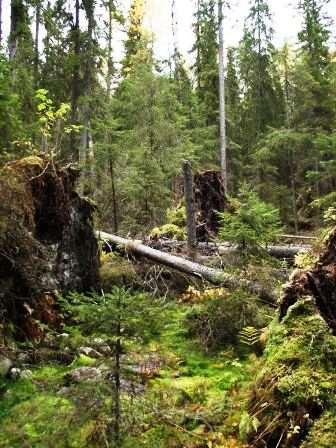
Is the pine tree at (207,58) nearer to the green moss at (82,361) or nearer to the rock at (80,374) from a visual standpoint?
the green moss at (82,361)

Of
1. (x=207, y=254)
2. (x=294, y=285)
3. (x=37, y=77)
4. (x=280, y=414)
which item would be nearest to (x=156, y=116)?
(x=37, y=77)

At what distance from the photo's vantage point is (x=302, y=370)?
400cm

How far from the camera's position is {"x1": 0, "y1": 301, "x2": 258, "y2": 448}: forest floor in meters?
3.70

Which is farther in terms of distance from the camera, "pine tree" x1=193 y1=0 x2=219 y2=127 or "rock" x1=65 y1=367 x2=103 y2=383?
"pine tree" x1=193 y1=0 x2=219 y2=127

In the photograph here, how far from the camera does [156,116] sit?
17.7m

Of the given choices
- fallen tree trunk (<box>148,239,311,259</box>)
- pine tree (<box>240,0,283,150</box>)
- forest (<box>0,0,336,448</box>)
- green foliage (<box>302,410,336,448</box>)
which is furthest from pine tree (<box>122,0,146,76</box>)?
green foliage (<box>302,410,336,448</box>)

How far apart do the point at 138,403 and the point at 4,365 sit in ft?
7.52

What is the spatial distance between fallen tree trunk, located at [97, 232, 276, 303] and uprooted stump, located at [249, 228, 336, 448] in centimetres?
260

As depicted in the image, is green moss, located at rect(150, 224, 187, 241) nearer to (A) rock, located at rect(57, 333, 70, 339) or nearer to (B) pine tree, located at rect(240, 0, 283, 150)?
(A) rock, located at rect(57, 333, 70, 339)

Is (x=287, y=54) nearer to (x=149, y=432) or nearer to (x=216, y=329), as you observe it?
(x=216, y=329)

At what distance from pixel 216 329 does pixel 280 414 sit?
322 cm

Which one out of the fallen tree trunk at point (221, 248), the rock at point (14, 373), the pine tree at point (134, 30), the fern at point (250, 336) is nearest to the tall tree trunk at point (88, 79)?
the fallen tree trunk at point (221, 248)

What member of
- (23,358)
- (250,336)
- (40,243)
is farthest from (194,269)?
(23,358)

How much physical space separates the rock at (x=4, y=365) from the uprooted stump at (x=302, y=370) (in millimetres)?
3000
